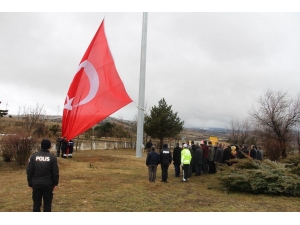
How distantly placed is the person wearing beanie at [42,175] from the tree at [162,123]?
103 ft

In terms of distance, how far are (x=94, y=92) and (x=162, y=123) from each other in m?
28.3

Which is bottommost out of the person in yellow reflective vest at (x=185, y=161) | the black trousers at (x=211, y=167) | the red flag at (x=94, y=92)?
the black trousers at (x=211, y=167)

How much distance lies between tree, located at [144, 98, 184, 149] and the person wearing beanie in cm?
3149

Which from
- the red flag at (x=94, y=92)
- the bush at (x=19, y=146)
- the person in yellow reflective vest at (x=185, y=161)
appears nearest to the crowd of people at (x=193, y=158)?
the person in yellow reflective vest at (x=185, y=161)

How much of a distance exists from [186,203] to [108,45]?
6996 mm

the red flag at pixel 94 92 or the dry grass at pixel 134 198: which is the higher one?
the red flag at pixel 94 92

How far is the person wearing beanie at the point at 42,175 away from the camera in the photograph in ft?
18.9

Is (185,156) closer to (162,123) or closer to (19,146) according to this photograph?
(19,146)

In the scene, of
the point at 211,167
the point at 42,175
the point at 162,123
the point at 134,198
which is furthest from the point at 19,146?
the point at 162,123

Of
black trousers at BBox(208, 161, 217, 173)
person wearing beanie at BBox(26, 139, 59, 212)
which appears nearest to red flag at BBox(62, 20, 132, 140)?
person wearing beanie at BBox(26, 139, 59, 212)

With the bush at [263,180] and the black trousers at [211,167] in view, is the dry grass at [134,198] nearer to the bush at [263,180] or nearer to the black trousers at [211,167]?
the bush at [263,180]

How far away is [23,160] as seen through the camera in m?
14.5

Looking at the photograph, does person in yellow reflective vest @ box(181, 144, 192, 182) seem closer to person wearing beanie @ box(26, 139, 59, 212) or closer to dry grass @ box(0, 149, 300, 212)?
dry grass @ box(0, 149, 300, 212)

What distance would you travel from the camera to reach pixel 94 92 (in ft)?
33.4
